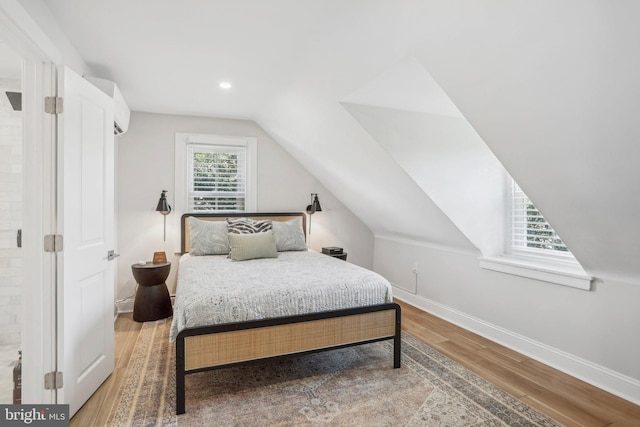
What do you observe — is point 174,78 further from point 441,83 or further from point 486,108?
point 486,108

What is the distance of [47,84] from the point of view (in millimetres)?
1891

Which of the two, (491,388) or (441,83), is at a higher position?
(441,83)

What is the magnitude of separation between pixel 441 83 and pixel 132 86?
2.84 m

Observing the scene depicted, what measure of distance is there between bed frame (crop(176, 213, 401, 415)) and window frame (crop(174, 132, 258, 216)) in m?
2.53

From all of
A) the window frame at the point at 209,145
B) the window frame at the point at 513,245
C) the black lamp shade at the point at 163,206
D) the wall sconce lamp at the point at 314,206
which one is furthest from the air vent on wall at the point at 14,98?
the window frame at the point at 513,245

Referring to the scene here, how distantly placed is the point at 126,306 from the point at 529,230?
4333 millimetres

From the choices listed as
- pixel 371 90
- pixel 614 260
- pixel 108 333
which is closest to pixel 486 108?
pixel 371 90

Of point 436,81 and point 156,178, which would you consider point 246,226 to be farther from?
point 436,81

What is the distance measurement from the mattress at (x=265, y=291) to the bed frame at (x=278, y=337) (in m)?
0.06

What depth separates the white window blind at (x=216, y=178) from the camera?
4.41m

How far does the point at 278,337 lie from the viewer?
2314 millimetres

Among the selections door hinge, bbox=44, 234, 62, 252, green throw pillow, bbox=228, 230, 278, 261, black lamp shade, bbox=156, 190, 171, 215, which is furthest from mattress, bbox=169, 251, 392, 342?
black lamp shade, bbox=156, 190, 171, 215

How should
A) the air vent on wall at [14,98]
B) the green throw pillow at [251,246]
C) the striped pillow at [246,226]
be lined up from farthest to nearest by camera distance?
the striped pillow at [246,226]
the green throw pillow at [251,246]
the air vent on wall at [14,98]

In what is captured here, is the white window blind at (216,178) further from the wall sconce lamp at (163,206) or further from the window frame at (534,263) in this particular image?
the window frame at (534,263)
